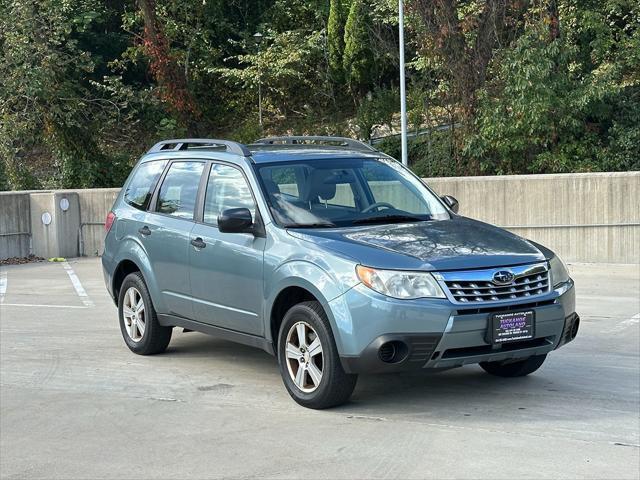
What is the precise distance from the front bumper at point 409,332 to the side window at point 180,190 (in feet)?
7.20

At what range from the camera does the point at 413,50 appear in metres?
28.6

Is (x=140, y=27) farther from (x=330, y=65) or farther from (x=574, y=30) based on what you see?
(x=574, y=30)

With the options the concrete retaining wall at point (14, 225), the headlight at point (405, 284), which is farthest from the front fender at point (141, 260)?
the concrete retaining wall at point (14, 225)

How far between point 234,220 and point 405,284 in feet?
4.78

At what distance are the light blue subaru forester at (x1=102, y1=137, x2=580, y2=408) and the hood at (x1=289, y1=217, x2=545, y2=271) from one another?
1 cm

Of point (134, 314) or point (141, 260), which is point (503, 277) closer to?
point (141, 260)

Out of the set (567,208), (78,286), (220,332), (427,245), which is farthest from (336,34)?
(427,245)

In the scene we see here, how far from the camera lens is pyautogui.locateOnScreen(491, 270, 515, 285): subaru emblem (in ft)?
21.4

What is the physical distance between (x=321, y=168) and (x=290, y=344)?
58.9 inches

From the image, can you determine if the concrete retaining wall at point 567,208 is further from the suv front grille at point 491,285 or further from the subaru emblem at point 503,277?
the subaru emblem at point 503,277

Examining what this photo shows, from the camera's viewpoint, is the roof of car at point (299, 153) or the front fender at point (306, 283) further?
the roof of car at point (299, 153)

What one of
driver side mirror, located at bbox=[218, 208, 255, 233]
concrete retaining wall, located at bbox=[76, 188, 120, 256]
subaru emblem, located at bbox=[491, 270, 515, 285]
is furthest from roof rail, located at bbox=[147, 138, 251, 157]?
concrete retaining wall, located at bbox=[76, 188, 120, 256]

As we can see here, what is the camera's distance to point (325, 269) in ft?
21.8

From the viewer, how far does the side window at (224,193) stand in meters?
7.66
